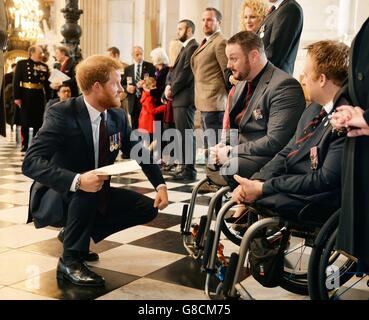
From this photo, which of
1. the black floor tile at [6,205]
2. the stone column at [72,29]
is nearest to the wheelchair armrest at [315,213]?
the black floor tile at [6,205]

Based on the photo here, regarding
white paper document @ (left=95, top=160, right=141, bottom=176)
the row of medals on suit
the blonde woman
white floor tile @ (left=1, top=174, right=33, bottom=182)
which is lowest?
white floor tile @ (left=1, top=174, right=33, bottom=182)

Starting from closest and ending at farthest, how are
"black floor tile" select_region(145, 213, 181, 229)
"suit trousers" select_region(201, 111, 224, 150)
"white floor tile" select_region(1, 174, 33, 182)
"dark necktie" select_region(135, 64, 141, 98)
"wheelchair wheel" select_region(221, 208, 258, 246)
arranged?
1. "wheelchair wheel" select_region(221, 208, 258, 246)
2. "black floor tile" select_region(145, 213, 181, 229)
3. "suit trousers" select_region(201, 111, 224, 150)
4. "white floor tile" select_region(1, 174, 33, 182)
5. "dark necktie" select_region(135, 64, 141, 98)

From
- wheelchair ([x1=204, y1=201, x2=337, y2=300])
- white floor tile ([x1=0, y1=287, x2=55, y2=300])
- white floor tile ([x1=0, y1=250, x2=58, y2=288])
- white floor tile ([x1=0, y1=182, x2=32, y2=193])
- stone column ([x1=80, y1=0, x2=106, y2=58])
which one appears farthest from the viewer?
stone column ([x1=80, y1=0, x2=106, y2=58])

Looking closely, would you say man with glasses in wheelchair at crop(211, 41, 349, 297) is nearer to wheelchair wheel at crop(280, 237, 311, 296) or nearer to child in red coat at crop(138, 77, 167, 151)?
wheelchair wheel at crop(280, 237, 311, 296)

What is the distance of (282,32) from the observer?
11.1 feet

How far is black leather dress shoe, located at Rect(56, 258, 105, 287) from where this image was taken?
2426 mm

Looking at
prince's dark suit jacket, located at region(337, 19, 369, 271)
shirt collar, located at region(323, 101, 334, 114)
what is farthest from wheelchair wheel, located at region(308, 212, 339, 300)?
→ shirt collar, located at region(323, 101, 334, 114)

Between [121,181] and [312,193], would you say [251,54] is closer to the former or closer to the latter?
[312,193]

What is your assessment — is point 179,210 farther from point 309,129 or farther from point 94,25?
point 94,25

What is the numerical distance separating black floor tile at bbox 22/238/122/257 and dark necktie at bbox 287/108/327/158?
133 cm

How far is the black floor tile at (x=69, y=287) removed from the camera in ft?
7.57

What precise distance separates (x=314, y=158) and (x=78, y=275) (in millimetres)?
1182

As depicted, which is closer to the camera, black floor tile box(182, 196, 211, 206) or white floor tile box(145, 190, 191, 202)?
black floor tile box(182, 196, 211, 206)

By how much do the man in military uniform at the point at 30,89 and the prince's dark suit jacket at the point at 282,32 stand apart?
5.18 m
